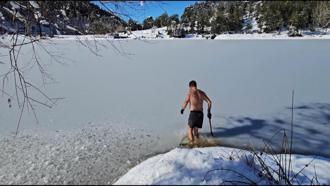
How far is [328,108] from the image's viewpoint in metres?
10.6

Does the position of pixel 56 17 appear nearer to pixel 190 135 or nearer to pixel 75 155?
pixel 75 155

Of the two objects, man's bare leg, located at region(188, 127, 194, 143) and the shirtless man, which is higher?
the shirtless man

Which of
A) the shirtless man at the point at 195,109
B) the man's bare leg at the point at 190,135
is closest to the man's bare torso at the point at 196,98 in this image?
the shirtless man at the point at 195,109

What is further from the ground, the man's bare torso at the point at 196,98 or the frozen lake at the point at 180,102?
the man's bare torso at the point at 196,98

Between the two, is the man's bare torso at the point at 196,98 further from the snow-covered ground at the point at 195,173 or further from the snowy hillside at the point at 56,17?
the snowy hillside at the point at 56,17

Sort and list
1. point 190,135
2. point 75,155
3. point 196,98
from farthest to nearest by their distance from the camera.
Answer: point 196,98 < point 190,135 < point 75,155

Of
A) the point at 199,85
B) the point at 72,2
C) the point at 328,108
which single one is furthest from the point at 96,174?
the point at 199,85

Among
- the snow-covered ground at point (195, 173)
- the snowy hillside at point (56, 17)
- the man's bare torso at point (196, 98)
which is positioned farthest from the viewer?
the man's bare torso at point (196, 98)

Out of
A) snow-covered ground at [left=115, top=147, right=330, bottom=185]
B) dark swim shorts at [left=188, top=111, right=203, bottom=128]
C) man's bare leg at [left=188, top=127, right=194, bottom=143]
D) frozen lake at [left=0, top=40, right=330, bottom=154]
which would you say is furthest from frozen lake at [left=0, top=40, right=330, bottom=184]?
snow-covered ground at [left=115, top=147, right=330, bottom=185]

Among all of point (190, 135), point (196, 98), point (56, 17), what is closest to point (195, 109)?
point (196, 98)

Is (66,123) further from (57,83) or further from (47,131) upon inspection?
(57,83)

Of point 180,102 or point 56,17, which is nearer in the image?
point 56,17

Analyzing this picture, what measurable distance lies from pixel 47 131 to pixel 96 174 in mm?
3398

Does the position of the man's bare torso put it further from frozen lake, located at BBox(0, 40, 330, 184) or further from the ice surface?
the ice surface
